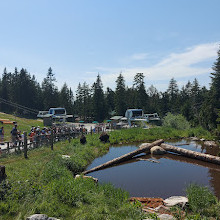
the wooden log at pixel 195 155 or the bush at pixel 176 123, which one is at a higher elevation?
the bush at pixel 176 123

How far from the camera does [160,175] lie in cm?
1327

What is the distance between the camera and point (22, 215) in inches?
240

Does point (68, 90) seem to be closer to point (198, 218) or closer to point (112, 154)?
point (112, 154)

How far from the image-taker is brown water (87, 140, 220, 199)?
10914 millimetres

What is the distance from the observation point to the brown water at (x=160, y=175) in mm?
10914

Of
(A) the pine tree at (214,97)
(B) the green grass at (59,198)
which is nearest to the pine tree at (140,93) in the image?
(A) the pine tree at (214,97)

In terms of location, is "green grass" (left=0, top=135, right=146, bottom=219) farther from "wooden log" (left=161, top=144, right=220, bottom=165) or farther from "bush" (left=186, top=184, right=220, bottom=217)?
"wooden log" (left=161, top=144, right=220, bottom=165)

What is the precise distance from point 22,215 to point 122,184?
658cm

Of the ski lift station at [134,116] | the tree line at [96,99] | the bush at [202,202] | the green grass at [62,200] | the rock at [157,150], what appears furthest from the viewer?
the tree line at [96,99]

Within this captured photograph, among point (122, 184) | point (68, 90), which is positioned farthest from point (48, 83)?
point (122, 184)

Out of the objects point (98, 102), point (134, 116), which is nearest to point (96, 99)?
point (98, 102)

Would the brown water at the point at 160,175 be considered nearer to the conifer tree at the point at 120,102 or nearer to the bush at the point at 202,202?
the bush at the point at 202,202

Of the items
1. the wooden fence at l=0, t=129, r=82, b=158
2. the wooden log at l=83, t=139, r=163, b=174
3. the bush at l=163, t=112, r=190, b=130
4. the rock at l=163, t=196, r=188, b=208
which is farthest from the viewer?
the bush at l=163, t=112, r=190, b=130

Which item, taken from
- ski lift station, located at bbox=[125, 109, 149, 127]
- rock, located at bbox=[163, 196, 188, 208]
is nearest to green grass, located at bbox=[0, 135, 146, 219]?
rock, located at bbox=[163, 196, 188, 208]
